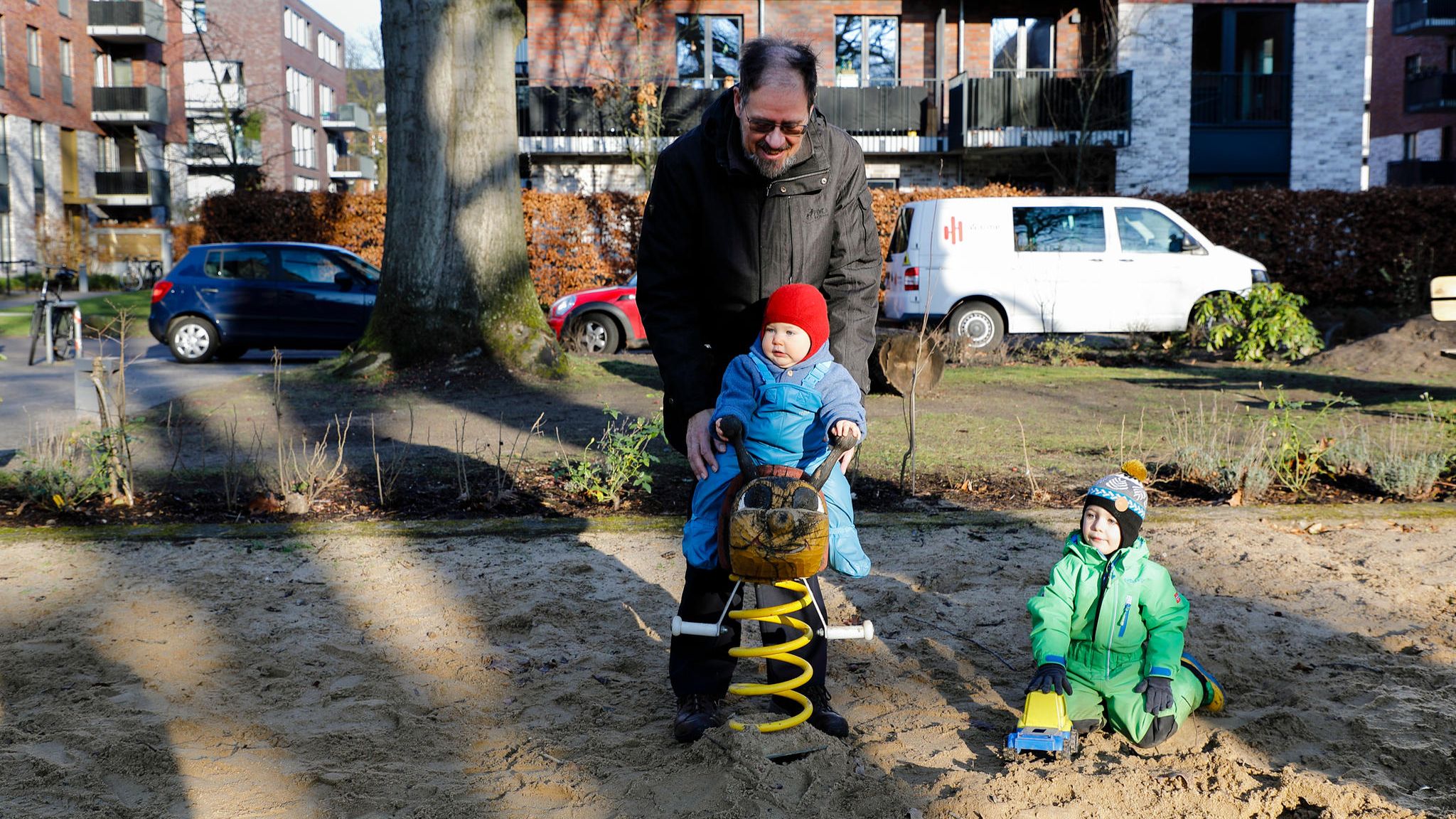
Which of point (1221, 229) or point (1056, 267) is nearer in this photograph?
point (1056, 267)

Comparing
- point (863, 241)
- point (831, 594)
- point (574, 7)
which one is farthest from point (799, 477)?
point (574, 7)

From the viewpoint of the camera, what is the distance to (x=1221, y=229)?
21.9m

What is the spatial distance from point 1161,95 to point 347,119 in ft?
178

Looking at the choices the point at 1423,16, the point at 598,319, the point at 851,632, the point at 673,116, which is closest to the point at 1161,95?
the point at 673,116

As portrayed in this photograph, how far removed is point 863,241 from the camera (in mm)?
3586

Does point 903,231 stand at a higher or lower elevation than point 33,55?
lower

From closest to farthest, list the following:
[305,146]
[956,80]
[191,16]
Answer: [956,80] < [191,16] < [305,146]

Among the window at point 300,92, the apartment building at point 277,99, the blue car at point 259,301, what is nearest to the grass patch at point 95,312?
the blue car at point 259,301

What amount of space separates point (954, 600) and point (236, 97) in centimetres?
5784

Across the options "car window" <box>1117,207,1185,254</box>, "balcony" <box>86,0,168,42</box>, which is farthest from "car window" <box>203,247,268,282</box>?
"balcony" <box>86,0,168,42</box>

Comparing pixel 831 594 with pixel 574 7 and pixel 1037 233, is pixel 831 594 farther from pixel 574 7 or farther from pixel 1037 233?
pixel 574 7

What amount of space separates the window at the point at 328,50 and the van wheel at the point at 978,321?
6352 centimetres

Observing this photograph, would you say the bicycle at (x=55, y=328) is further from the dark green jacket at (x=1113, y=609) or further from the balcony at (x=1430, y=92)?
the balcony at (x=1430, y=92)

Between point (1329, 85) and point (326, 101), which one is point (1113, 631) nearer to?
point (1329, 85)
